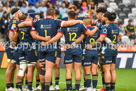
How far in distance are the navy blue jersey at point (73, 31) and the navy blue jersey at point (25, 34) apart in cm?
95

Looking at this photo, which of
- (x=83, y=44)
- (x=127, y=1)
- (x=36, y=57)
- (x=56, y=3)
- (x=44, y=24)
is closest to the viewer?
(x=44, y=24)

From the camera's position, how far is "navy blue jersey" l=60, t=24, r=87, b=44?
350 inches

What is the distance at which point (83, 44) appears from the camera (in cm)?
980

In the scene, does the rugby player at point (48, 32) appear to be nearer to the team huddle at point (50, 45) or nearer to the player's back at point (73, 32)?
the team huddle at point (50, 45)

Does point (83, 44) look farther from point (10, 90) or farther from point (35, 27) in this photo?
point (10, 90)

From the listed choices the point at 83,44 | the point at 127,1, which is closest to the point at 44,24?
the point at 83,44

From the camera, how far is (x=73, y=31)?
8.91 m

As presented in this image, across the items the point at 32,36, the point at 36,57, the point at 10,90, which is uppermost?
the point at 32,36

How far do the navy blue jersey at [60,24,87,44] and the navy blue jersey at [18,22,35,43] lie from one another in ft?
3.12

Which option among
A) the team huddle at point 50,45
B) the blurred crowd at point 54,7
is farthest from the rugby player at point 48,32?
the blurred crowd at point 54,7

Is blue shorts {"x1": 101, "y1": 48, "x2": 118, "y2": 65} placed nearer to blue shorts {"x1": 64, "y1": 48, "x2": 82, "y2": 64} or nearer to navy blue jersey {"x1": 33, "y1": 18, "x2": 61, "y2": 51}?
blue shorts {"x1": 64, "y1": 48, "x2": 82, "y2": 64}

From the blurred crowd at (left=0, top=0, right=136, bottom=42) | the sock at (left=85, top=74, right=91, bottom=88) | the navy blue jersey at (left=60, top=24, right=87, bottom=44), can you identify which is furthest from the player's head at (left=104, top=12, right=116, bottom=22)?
the blurred crowd at (left=0, top=0, right=136, bottom=42)

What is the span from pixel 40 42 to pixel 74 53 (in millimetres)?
995

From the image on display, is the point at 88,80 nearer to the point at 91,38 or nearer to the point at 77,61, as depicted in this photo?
the point at 77,61
